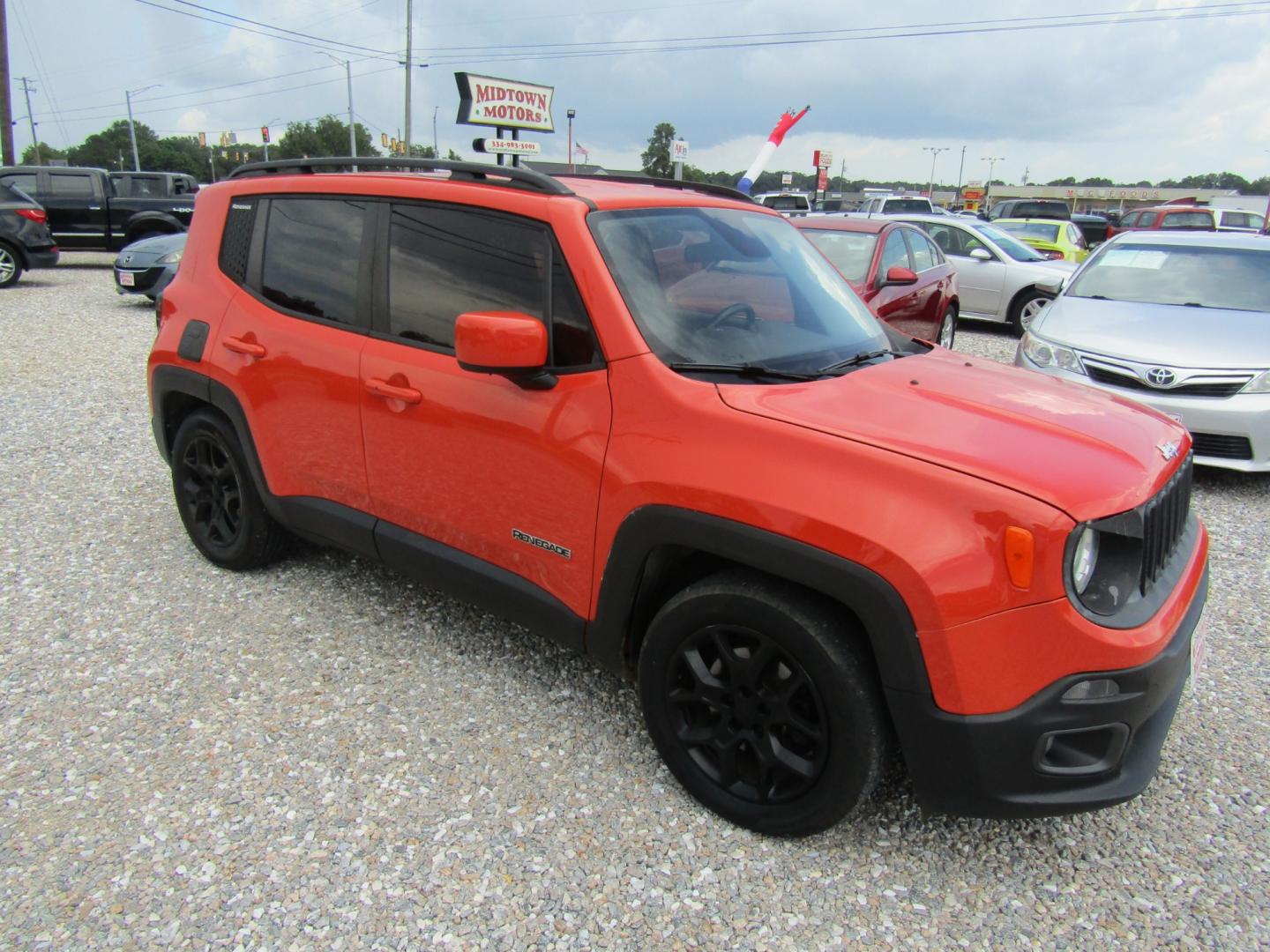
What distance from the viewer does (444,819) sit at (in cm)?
256

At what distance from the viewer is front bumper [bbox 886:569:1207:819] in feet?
6.72

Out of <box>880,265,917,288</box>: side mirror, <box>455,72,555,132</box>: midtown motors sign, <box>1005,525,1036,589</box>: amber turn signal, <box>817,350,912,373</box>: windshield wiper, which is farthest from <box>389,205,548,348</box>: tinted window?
<box>455,72,555,132</box>: midtown motors sign

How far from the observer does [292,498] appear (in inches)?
142

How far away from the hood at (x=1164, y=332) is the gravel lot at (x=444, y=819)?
229 cm

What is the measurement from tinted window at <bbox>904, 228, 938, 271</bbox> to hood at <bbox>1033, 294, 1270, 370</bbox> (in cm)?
208

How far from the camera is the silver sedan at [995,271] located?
38.2 feet

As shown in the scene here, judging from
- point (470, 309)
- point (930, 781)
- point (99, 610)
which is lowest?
point (99, 610)

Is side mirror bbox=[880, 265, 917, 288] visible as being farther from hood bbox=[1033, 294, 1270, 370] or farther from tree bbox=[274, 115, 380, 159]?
tree bbox=[274, 115, 380, 159]

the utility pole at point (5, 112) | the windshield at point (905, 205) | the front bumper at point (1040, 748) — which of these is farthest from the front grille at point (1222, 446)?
the utility pole at point (5, 112)

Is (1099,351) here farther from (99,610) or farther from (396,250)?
(99,610)

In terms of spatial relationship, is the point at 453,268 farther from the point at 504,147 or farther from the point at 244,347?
the point at 504,147

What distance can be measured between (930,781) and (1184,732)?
1.53 metres

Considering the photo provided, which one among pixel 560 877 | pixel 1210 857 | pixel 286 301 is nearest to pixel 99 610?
pixel 286 301

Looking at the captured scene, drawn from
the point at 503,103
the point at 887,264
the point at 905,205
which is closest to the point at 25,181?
the point at 503,103
